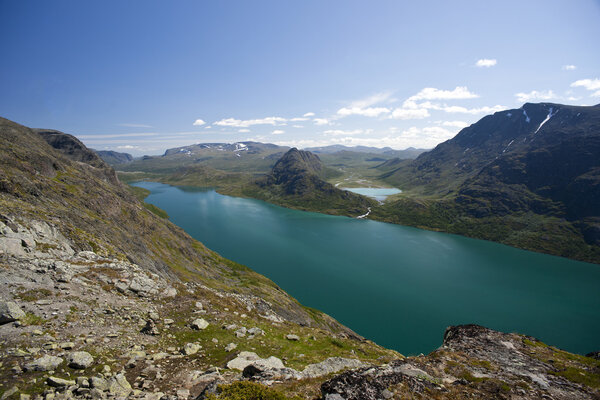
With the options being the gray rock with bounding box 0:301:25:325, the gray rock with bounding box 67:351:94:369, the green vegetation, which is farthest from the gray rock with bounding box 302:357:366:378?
the gray rock with bounding box 0:301:25:325

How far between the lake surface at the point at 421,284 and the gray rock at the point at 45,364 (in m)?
77.2

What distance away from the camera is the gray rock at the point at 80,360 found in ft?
43.3

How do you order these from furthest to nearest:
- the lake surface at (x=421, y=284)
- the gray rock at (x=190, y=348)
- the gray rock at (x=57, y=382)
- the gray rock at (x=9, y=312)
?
the lake surface at (x=421, y=284) → the gray rock at (x=190, y=348) → the gray rock at (x=9, y=312) → the gray rock at (x=57, y=382)

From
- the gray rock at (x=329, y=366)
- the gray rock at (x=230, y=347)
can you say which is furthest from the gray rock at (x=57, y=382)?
the gray rock at (x=329, y=366)

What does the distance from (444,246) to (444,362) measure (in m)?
184

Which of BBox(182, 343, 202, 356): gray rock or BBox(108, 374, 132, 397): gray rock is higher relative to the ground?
BBox(108, 374, 132, 397): gray rock

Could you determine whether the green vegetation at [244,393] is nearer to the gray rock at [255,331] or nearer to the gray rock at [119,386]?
the gray rock at [119,386]

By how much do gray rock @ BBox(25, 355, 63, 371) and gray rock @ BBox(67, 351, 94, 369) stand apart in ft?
1.54

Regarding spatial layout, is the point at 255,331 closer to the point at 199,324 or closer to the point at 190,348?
the point at 199,324

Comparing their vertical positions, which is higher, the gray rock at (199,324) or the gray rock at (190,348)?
the gray rock at (190,348)

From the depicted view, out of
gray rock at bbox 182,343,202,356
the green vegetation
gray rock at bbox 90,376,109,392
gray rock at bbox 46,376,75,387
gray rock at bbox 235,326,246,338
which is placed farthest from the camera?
gray rock at bbox 235,326,246,338

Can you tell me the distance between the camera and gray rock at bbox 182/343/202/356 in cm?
1812

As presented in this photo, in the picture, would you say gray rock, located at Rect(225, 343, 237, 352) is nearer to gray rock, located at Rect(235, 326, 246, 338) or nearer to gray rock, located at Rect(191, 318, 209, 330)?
gray rock, located at Rect(235, 326, 246, 338)

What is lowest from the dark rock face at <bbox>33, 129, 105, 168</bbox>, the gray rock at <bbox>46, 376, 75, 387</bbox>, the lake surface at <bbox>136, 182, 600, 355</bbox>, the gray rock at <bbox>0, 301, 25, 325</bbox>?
the lake surface at <bbox>136, 182, 600, 355</bbox>
